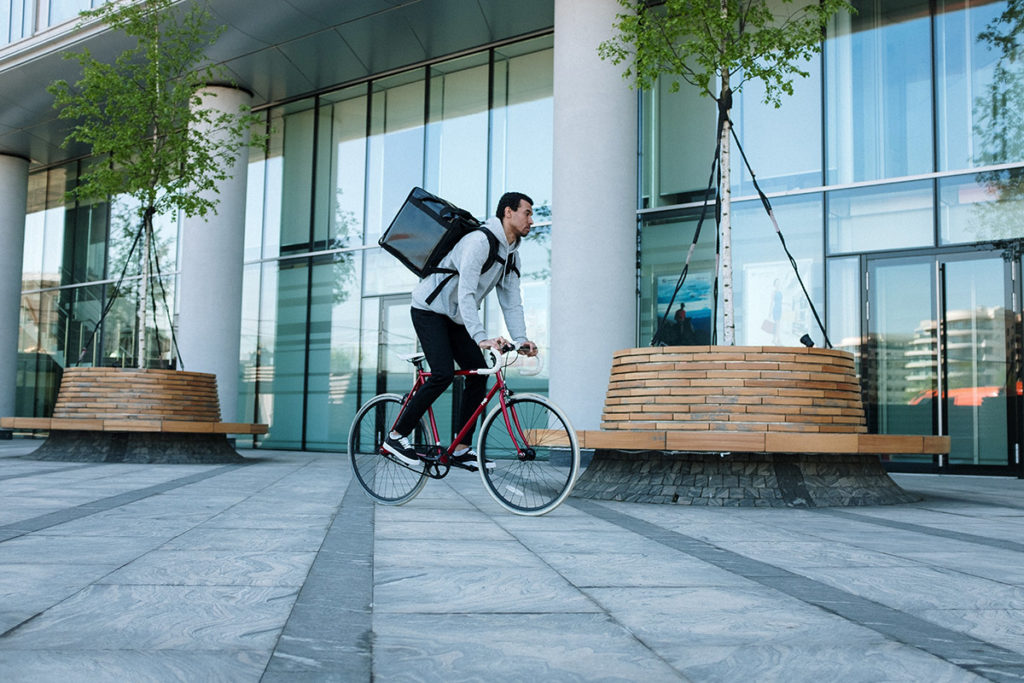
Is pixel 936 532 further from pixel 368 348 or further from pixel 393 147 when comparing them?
pixel 393 147

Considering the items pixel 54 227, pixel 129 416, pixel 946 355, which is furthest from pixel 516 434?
pixel 54 227

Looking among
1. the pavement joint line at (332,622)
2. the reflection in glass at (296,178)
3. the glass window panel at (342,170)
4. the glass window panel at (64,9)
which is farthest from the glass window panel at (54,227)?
the pavement joint line at (332,622)

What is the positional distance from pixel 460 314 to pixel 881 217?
8565 mm

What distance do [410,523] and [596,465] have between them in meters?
2.32

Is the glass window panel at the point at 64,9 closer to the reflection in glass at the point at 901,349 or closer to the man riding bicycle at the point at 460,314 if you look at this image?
the reflection in glass at the point at 901,349

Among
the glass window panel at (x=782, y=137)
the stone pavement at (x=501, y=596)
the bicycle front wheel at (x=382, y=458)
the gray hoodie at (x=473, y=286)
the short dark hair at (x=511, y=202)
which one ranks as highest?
the glass window panel at (x=782, y=137)

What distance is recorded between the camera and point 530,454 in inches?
202

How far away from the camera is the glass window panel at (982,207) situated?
1159 cm

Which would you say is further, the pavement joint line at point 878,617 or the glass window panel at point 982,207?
the glass window panel at point 982,207

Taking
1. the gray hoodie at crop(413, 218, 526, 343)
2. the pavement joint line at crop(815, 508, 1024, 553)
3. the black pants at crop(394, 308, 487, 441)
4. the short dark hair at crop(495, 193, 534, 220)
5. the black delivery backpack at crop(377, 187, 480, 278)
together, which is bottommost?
the pavement joint line at crop(815, 508, 1024, 553)

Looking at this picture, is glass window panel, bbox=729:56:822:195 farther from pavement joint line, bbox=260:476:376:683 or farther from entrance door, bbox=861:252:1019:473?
pavement joint line, bbox=260:476:376:683

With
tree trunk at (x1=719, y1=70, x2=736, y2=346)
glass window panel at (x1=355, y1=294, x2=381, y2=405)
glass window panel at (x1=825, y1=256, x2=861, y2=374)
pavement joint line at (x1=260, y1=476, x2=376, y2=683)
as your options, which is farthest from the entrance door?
Answer: pavement joint line at (x1=260, y1=476, x2=376, y2=683)

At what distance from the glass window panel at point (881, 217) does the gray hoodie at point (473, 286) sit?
790 cm

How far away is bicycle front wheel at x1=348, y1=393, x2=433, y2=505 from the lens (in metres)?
5.89
